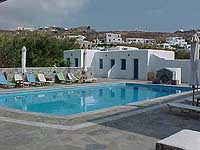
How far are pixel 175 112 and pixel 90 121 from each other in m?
3.23

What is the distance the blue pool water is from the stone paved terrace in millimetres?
3978

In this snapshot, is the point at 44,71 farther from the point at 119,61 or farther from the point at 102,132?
the point at 102,132

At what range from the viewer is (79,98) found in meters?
15.4

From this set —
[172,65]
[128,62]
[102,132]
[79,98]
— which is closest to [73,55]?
[128,62]

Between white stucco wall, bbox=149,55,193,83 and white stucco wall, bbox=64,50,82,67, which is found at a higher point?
white stucco wall, bbox=64,50,82,67

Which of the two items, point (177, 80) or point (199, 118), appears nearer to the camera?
point (199, 118)

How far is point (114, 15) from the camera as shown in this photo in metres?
19.8

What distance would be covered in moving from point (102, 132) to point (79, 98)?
9.01 m

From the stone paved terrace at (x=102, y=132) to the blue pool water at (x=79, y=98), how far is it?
3.98 meters

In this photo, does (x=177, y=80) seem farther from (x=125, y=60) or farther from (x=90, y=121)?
(x=90, y=121)

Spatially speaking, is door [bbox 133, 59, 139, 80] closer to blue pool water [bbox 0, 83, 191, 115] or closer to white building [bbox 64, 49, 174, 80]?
white building [bbox 64, 49, 174, 80]

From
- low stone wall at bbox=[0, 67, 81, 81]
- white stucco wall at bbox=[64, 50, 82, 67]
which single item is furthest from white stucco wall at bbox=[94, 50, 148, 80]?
low stone wall at bbox=[0, 67, 81, 81]

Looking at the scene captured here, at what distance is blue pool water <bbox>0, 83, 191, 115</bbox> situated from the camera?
12383mm

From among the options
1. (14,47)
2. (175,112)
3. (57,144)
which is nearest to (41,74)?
(14,47)
